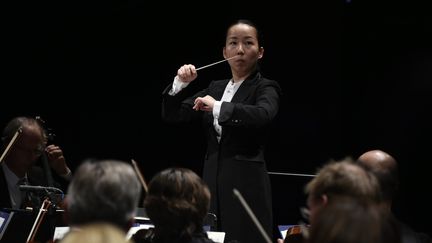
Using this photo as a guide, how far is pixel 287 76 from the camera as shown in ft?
16.2

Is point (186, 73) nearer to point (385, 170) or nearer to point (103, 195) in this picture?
point (385, 170)

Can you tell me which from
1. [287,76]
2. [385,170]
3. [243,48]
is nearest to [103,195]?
[385,170]

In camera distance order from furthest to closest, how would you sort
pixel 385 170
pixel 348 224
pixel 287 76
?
pixel 287 76 → pixel 385 170 → pixel 348 224

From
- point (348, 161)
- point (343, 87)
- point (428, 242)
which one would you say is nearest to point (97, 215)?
point (348, 161)

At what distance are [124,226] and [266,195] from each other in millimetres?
1592

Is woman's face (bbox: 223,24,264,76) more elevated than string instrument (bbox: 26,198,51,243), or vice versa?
woman's face (bbox: 223,24,264,76)

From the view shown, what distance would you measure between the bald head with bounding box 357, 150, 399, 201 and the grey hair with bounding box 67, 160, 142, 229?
1.07 m

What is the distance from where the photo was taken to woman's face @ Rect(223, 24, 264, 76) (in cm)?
333

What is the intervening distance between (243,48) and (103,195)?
181 centimetres

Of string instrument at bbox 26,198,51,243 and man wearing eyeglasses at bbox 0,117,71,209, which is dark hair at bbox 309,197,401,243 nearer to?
string instrument at bbox 26,198,51,243

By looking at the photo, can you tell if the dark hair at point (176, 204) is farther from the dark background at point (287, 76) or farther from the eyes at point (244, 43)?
the dark background at point (287, 76)

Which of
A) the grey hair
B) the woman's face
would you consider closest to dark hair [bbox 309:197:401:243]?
the grey hair

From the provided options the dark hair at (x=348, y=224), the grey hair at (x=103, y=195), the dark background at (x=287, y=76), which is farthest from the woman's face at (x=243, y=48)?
the dark hair at (x=348, y=224)

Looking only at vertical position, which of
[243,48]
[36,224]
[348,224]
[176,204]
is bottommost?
[36,224]
